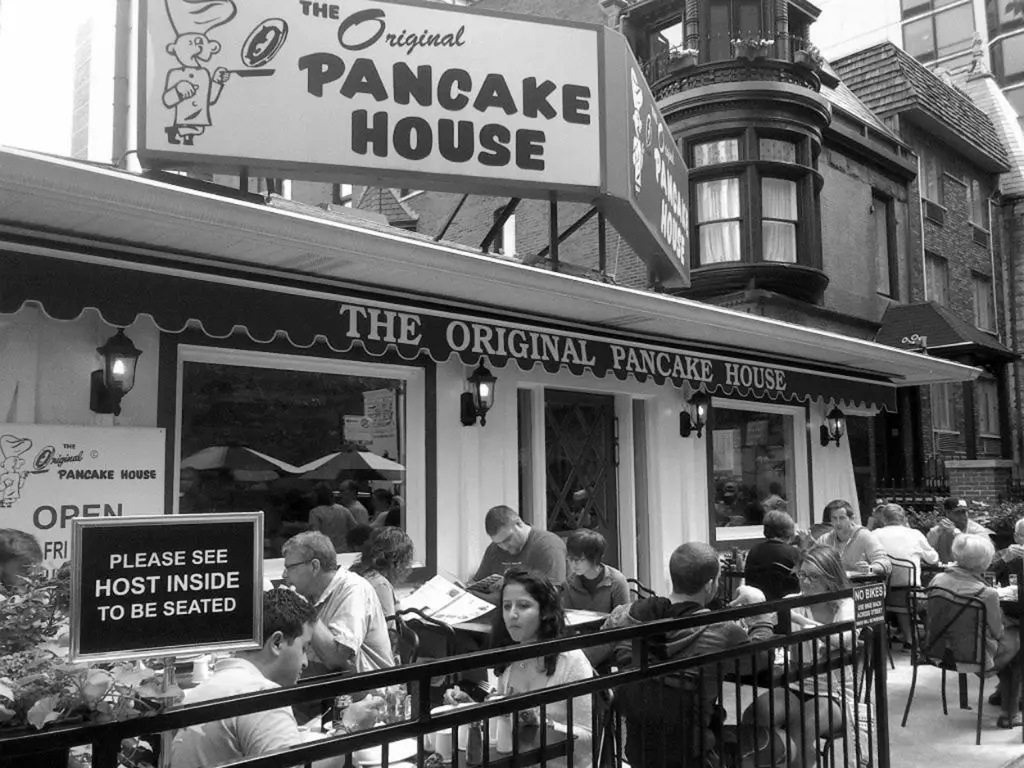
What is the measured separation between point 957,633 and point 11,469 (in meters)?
6.02

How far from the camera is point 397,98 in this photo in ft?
24.9

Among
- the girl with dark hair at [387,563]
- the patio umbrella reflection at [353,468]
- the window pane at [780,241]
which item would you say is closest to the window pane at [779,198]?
the window pane at [780,241]

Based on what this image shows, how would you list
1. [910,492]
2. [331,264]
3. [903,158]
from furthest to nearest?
1. [903,158]
2. [910,492]
3. [331,264]

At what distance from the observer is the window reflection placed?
21.0 feet

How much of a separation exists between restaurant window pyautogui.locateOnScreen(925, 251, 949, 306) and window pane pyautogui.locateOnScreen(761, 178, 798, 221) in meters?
5.63

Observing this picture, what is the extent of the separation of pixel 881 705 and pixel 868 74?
19.9 m

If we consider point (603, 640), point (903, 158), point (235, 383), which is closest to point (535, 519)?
point (235, 383)

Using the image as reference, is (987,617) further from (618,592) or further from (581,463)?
(581,463)

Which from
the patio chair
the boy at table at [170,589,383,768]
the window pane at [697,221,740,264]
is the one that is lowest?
the patio chair

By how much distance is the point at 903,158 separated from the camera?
20141mm

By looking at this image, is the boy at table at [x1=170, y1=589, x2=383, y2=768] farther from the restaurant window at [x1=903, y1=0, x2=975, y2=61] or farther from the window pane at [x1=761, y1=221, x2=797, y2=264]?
the restaurant window at [x1=903, y1=0, x2=975, y2=61]

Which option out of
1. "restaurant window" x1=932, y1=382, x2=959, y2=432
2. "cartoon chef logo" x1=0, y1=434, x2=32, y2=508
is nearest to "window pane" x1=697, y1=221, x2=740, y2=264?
"restaurant window" x1=932, y1=382, x2=959, y2=432

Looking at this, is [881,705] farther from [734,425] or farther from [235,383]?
[734,425]

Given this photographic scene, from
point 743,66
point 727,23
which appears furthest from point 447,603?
point 727,23
